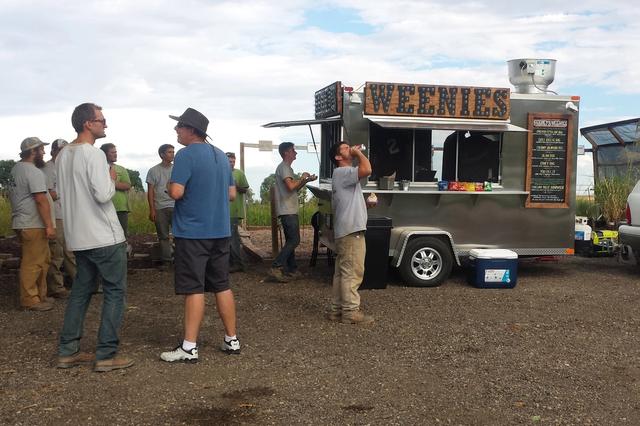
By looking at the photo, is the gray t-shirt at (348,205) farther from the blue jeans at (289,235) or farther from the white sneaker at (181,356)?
the blue jeans at (289,235)

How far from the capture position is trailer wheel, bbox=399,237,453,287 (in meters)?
8.54

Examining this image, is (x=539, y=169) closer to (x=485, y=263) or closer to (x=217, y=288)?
(x=485, y=263)

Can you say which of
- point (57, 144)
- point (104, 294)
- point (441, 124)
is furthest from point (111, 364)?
point (441, 124)

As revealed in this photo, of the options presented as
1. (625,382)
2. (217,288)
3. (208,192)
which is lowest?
(625,382)

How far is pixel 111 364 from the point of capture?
4965 millimetres

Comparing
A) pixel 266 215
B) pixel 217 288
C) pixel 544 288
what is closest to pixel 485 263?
pixel 544 288

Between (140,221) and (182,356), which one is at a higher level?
(140,221)

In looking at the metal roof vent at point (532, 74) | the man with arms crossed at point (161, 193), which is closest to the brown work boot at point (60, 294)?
the man with arms crossed at point (161, 193)

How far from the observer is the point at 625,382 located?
491 cm

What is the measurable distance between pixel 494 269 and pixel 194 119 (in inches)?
188

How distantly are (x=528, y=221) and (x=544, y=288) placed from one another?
956mm

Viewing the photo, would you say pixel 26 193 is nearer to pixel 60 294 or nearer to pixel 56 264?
pixel 56 264

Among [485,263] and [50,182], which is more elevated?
[50,182]

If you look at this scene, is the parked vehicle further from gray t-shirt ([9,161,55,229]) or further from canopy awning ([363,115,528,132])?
gray t-shirt ([9,161,55,229])
